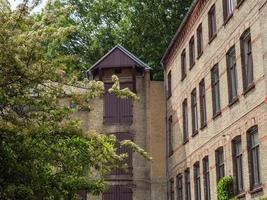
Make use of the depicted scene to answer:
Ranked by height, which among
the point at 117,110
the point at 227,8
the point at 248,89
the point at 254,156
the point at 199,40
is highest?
the point at 199,40

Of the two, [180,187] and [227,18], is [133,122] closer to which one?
[180,187]

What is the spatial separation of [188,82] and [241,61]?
885 cm

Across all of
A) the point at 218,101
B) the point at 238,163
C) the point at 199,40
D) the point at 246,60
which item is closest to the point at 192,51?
the point at 199,40

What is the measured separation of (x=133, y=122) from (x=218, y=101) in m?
12.0

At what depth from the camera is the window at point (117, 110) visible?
36875mm

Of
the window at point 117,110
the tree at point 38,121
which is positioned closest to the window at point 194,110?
the window at point 117,110

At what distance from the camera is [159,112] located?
122 ft

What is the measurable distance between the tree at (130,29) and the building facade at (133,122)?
17.2 ft

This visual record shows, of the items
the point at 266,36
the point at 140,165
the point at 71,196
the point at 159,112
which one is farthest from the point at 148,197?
the point at 71,196

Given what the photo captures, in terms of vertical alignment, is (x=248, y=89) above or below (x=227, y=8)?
below

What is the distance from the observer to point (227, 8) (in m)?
24.9

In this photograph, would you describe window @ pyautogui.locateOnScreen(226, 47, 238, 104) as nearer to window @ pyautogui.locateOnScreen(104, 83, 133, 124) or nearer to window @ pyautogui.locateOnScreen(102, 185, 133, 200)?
window @ pyautogui.locateOnScreen(104, 83, 133, 124)

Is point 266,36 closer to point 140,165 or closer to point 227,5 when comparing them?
point 227,5

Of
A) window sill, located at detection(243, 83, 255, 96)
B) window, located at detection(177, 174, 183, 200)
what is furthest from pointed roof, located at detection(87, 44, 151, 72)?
window sill, located at detection(243, 83, 255, 96)
